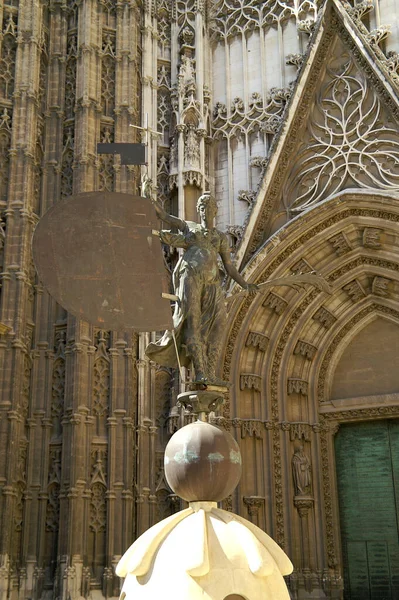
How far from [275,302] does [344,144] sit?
3.52 meters

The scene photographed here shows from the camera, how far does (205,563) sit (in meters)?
5.66

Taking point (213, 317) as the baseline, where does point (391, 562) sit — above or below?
below

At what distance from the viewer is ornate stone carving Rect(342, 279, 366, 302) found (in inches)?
629

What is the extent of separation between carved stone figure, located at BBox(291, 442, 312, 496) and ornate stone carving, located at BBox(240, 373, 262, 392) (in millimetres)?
1541

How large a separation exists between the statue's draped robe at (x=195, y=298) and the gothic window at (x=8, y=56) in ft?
31.4

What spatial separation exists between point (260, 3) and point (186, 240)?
40.0 ft

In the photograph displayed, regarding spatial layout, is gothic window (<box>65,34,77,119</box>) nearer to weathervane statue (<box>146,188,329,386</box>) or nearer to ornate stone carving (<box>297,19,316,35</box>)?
ornate stone carving (<box>297,19,316,35</box>)

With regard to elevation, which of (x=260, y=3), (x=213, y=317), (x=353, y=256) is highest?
(x=260, y=3)

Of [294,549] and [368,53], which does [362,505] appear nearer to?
[294,549]

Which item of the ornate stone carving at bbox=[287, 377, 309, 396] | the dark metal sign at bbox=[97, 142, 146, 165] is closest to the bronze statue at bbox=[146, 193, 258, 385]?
the dark metal sign at bbox=[97, 142, 146, 165]

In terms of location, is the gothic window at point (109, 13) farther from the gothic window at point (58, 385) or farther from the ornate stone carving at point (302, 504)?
the ornate stone carving at point (302, 504)

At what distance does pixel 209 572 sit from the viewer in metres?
5.71

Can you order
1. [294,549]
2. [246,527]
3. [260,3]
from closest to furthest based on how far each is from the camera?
1. [246,527]
2. [294,549]
3. [260,3]

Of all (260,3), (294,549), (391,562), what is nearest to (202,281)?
(294,549)
